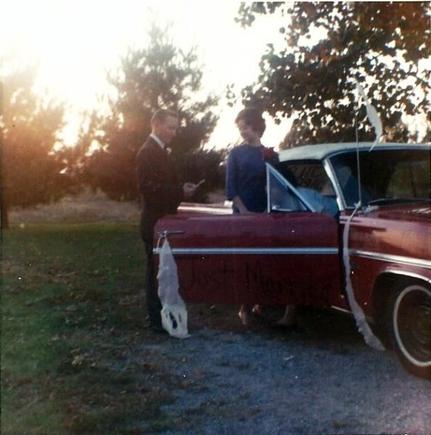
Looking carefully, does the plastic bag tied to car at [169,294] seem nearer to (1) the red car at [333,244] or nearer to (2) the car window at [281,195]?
(1) the red car at [333,244]

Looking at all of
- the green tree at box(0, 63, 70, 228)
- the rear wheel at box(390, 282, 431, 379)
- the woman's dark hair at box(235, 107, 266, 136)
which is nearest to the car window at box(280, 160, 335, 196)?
the woman's dark hair at box(235, 107, 266, 136)

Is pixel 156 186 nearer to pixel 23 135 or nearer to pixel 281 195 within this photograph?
pixel 281 195

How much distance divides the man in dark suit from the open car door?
1.01 ft

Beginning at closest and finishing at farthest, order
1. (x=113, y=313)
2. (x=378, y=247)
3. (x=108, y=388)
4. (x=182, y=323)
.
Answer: (x=108, y=388), (x=378, y=247), (x=182, y=323), (x=113, y=313)

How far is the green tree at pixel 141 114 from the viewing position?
17.2m

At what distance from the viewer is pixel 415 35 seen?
303 inches

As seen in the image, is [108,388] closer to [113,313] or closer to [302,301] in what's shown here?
[302,301]

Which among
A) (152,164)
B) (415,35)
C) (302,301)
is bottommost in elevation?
(302,301)

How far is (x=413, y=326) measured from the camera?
14.0 ft

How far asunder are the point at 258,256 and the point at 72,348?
137 centimetres

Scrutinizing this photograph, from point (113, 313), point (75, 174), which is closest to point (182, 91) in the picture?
point (75, 174)

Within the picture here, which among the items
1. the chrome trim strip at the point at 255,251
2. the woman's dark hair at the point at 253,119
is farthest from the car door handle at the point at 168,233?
the woman's dark hair at the point at 253,119

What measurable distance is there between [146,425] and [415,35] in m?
5.70

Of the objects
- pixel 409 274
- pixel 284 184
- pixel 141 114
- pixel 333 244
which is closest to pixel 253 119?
pixel 284 184
